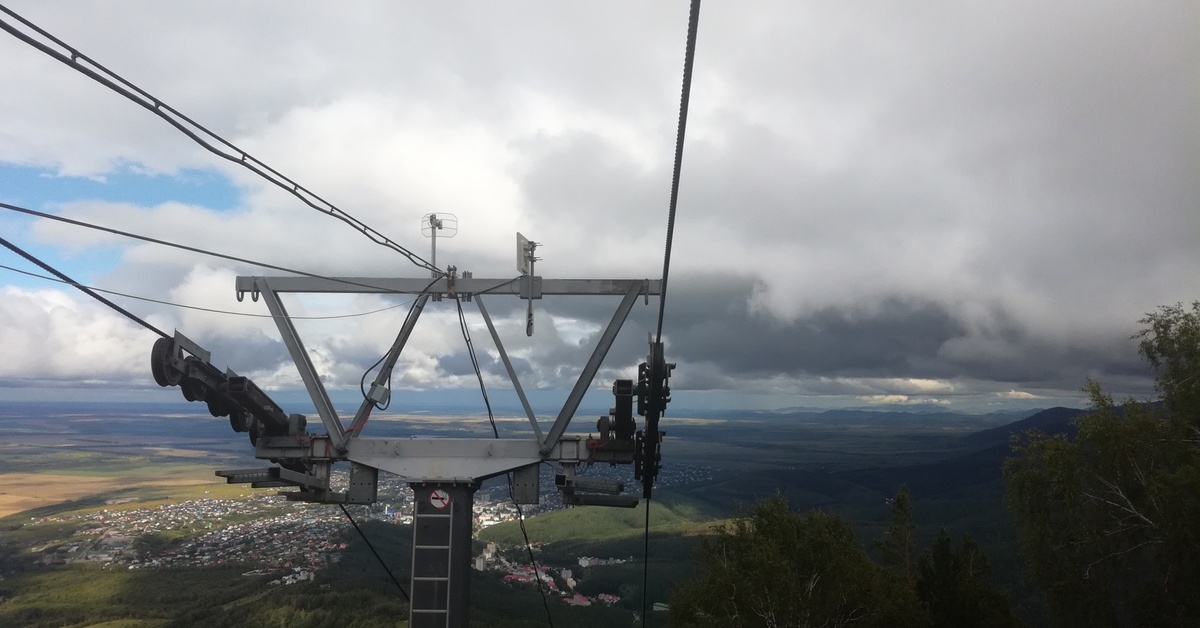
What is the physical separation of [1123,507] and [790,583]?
30.1 ft

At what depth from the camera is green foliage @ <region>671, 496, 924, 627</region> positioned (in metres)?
23.0

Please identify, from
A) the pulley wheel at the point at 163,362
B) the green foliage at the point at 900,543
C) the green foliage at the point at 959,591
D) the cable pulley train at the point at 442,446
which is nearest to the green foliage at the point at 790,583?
the green foliage at the point at 959,591

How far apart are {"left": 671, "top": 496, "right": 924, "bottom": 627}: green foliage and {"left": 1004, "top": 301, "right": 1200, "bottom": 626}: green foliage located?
4853mm

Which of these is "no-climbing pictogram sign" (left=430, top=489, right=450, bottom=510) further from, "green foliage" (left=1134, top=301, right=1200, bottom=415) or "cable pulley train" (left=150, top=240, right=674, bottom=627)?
"green foliage" (left=1134, top=301, right=1200, bottom=415)

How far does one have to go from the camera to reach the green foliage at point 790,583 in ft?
75.4

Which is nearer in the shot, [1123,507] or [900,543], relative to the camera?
[1123,507]

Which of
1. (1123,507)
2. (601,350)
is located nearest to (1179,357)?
(1123,507)

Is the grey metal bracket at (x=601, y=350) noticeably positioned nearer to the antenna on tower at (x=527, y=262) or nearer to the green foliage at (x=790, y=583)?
the antenna on tower at (x=527, y=262)

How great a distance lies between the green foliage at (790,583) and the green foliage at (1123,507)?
191 inches

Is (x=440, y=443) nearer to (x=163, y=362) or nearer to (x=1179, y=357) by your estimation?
(x=163, y=362)

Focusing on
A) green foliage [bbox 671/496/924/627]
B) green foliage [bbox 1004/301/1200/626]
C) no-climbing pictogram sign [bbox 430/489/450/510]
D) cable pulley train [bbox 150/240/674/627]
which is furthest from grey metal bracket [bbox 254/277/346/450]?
green foliage [bbox 1004/301/1200/626]

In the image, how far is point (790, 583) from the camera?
22953 millimetres

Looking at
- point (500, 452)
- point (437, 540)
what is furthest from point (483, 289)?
point (437, 540)

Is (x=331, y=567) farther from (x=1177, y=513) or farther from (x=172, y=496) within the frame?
(x=1177, y=513)
